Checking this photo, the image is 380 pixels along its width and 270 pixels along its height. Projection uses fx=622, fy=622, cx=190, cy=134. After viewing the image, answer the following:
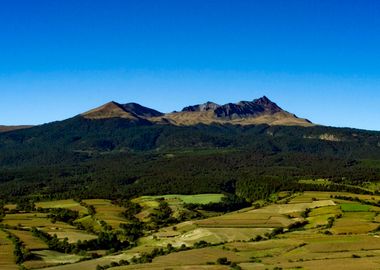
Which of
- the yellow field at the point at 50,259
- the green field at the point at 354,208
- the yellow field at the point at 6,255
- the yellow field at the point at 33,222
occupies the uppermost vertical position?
the green field at the point at 354,208

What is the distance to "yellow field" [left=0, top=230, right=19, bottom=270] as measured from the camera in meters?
117

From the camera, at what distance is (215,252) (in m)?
128

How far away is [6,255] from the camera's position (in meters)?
128

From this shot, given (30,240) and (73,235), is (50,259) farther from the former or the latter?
(73,235)

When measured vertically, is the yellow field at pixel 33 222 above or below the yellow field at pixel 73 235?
above

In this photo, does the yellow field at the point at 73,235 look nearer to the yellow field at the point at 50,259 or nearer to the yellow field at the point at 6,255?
the yellow field at the point at 50,259

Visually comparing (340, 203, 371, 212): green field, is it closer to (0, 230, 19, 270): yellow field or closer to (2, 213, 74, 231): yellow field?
(2, 213, 74, 231): yellow field

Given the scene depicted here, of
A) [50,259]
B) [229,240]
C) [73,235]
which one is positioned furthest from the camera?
[73,235]

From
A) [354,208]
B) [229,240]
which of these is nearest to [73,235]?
[229,240]

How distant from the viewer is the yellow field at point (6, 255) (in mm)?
116800

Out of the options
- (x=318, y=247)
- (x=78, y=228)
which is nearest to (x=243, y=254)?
(x=318, y=247)

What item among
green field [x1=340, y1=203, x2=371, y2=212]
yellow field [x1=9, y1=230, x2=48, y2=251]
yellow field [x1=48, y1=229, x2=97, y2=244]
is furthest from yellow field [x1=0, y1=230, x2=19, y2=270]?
green field [x1=340, y1=203, x2=371, y2=212]

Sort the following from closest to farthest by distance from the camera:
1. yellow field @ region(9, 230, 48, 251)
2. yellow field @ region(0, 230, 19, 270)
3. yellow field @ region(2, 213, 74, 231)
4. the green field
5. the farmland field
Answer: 1. the farmland field
2. yellow field @ region(0, 230, 19, 270)
3. yellow field @ region(9, 230, 48, 251)
4. yellow field @ region(2, 213, 74, 231)
5. the green field

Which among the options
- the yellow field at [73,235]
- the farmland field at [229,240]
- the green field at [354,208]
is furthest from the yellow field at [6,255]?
the green field at [354,208]
